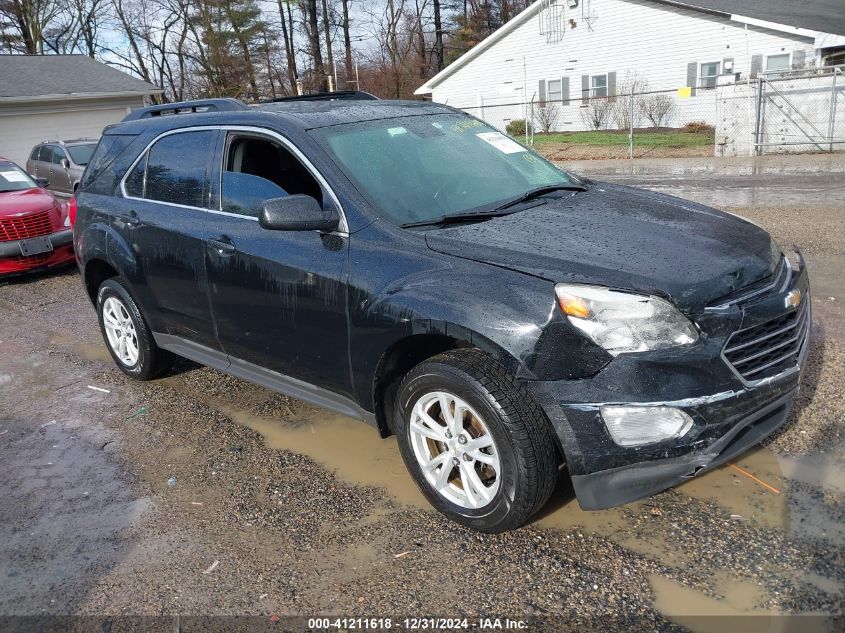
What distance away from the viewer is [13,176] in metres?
10.6

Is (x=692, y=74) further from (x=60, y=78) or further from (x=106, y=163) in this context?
(x=106, y=163)

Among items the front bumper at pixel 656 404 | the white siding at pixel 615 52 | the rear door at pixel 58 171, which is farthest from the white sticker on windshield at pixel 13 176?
the white siding at pixel 615 52

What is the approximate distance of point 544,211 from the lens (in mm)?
3645

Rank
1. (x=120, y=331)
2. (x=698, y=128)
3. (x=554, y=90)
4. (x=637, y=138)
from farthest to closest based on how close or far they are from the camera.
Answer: (x=554, y=90) → (x=698, y=128) → (x=637, y=138) → (x=120, y=331)

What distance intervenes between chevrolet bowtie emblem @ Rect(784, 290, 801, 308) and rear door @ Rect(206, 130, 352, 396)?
201 cm

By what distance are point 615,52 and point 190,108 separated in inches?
1044

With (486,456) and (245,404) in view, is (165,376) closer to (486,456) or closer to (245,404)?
(245,404)

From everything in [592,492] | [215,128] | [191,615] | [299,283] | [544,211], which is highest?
[215,128]

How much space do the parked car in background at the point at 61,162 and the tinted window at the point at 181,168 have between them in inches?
422

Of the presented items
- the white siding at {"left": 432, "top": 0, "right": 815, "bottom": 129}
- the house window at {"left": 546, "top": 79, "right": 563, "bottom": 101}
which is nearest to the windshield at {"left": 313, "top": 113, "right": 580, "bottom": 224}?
the white siding at {"left": 432, "top": 0, "right": 815, "bottom": 129}

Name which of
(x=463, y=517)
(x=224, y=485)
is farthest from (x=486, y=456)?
(x=224, y=485)

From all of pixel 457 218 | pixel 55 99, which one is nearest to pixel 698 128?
pixel 55 99

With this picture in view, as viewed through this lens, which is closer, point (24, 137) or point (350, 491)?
point (350, 491)

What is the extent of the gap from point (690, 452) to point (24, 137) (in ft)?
94.7
